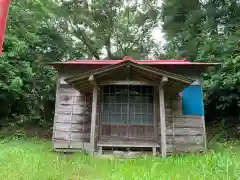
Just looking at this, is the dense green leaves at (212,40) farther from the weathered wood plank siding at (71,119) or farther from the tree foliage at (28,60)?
the tree foliage at (28,60)

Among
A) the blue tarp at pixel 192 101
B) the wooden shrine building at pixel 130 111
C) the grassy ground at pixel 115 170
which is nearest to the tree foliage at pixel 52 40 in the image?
the wooden shrine building at pixel 130 111

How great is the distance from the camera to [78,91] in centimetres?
999

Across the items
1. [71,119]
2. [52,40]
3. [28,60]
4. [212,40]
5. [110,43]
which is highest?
[110,43]

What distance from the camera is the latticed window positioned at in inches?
369

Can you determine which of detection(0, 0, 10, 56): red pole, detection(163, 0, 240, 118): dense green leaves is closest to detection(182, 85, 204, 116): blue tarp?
detection(163, 0, 240, 118): dense green leaves

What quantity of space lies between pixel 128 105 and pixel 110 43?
552 inches

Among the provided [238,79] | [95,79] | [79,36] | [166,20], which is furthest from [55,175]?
[79,36]

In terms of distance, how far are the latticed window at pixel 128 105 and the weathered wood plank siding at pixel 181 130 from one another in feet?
2.43

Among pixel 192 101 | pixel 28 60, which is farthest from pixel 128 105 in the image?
pixel 28 60

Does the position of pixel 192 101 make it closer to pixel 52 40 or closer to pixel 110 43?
pixel 52 40

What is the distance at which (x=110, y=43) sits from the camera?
74.4 feet

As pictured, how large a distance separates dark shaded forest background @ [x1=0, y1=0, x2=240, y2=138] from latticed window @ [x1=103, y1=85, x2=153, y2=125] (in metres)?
3.97

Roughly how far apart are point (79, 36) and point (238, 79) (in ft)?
43.8

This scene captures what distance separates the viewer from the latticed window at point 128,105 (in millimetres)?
9383
